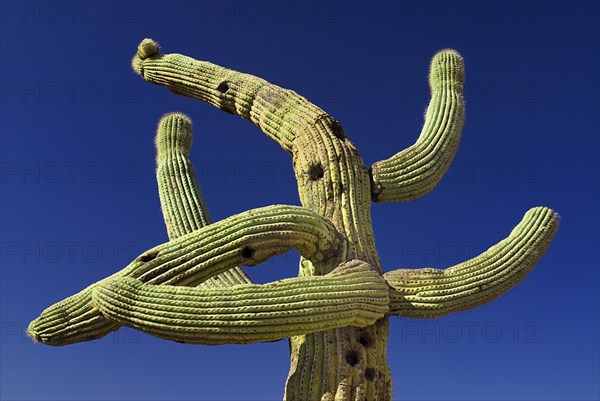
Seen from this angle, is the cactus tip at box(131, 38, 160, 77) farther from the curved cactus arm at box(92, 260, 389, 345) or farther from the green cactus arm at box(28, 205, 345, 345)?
the curved cactus arm at box(92, 260, 389, 345)

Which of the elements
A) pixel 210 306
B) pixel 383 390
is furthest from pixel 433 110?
pixel 210 306

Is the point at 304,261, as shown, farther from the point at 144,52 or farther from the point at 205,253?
the point at 144,52

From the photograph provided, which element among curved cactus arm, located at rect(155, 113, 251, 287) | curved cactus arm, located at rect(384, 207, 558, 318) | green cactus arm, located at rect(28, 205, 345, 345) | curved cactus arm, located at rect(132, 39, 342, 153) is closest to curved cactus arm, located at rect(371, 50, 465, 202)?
curved cactus arm, located at rect(132, 39, 342, 153)

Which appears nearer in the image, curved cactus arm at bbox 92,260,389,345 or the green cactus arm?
curved cactus arm at bbox 92,260,389,345

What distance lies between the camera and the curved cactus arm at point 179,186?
17.8 ft

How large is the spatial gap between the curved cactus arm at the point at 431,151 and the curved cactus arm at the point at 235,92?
0.59 m

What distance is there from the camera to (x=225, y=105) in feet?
19.8

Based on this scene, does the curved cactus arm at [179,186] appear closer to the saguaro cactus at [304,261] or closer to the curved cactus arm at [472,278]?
the saguaro cactus at [304,261]

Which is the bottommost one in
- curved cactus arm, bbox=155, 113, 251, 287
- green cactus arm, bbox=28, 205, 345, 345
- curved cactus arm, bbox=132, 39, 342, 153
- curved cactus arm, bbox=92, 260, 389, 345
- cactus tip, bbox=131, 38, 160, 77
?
curved cactus arm, bbox=92, 260, 389, 345

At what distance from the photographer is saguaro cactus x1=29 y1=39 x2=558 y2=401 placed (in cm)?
408

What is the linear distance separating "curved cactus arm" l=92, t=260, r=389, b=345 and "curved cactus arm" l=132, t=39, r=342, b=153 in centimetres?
181

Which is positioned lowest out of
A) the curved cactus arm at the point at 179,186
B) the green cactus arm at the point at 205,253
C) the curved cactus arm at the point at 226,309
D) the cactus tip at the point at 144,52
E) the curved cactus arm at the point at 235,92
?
the curved cactus arm at the point at 226,309

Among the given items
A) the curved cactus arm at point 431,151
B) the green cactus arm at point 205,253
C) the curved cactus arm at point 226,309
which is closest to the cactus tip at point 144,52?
the curved cactus arm at point 431,151

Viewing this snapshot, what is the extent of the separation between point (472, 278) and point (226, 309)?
200 cm
